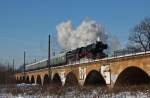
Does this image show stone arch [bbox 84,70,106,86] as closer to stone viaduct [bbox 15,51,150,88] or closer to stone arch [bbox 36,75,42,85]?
stone viaduct [bbox 15,51,150,88]

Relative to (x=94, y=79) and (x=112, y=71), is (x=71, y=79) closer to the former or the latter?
(x=94, y=79)

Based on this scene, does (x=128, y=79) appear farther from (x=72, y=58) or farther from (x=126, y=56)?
(x=72, y=58)

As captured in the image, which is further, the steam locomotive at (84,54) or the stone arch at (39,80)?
the stone arch at (39,80)

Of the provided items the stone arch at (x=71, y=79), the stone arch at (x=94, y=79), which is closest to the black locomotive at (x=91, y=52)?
the stone arch at (x=94, y=79)

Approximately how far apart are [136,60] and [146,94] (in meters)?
8.66

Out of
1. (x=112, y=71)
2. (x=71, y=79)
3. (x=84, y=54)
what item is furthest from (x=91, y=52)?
(x=112, y=71)

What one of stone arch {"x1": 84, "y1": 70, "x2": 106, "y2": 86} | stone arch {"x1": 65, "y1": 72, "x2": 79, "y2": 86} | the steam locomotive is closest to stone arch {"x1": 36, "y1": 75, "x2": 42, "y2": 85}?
the steam locomotive

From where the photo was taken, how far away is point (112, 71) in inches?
1554

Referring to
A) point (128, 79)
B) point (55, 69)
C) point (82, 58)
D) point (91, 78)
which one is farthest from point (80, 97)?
point (55, 69)

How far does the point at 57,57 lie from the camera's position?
6662 cm

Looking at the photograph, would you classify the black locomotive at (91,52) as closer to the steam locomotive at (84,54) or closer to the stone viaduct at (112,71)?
the steam locomotive at (84,54)

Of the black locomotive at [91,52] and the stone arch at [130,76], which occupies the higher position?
the black locomotive at [91,52]

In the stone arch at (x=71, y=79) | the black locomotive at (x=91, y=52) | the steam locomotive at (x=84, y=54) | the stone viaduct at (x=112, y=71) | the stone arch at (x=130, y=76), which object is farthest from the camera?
the stone arch at (x=71, y=79)

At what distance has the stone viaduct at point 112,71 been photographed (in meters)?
33.6
